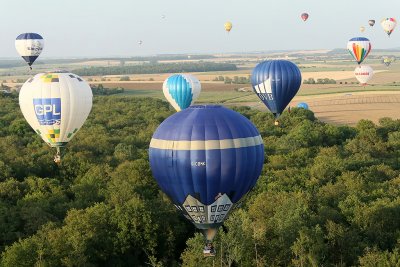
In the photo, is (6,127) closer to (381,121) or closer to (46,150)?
(46,150)

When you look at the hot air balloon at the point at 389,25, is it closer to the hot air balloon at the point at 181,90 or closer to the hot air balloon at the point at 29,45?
the hot air balloon at the point at 181,90

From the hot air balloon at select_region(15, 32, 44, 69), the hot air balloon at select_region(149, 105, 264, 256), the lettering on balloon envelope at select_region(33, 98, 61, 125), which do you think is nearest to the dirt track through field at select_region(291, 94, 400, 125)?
the hot air balloon at select_region(15, 32, 44, 69)

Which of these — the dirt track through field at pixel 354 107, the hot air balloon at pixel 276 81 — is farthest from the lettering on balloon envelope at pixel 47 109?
the dirt track through field at pixel 354 107

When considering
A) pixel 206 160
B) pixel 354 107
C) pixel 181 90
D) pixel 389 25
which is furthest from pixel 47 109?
pixel 389 25

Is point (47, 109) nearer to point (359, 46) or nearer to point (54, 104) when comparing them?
point (54, 104)

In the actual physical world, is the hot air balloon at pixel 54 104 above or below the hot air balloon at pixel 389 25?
below

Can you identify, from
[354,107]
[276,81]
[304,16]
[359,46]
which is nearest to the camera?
[276,81]
